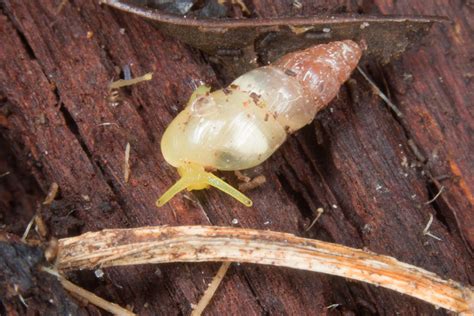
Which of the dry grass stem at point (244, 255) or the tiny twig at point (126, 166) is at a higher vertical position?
the tiny twig at point (126, 166)

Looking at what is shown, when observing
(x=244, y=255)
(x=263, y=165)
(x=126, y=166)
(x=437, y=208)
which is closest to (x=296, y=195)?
A: (x=263, y=165)

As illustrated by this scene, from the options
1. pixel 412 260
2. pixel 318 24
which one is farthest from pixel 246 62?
pixel 412 260

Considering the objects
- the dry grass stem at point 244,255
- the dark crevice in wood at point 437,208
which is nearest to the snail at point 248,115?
the dry grass stem at point 244,255

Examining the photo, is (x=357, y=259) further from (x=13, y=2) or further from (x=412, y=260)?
(x=13, y=2)

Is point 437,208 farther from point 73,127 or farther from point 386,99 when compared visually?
point 73,127

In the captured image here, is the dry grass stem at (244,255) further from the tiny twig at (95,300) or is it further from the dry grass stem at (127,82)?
the dry grass stem at (127,82)
